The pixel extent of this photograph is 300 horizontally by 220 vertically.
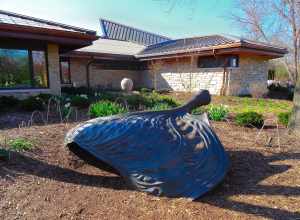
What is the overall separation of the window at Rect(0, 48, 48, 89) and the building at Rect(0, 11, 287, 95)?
0.06 metres

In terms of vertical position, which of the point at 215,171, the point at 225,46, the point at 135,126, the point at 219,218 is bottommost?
the point at 219,218

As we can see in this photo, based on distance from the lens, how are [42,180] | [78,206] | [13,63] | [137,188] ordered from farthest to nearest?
[13,63] < [42,180] < [137,188] < [78,206]

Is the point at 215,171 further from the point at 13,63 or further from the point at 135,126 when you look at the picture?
the point at 13,63

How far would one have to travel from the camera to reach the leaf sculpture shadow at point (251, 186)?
2547mm

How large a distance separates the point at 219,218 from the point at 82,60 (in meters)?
14.9

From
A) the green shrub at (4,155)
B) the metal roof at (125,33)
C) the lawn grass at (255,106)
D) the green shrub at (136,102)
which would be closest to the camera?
the green shrub at (4,155)

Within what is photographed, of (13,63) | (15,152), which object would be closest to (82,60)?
(13,63)

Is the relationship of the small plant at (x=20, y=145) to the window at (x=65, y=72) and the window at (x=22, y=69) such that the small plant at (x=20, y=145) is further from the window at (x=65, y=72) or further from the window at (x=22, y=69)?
the window at (x=65, y=72)

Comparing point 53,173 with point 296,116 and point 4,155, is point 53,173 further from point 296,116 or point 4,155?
point 296,116

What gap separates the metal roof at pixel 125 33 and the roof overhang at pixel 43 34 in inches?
529

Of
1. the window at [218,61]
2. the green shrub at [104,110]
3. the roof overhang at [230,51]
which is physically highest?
the roof overhang at [230,51]

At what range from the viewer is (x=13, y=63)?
9594 millimetres

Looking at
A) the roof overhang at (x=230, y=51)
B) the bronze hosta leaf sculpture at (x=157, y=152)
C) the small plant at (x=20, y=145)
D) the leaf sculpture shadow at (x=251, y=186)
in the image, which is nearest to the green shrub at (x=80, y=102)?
the small plant at (x=20, y=145)

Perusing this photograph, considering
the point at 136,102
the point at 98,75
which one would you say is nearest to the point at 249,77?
the point at 136,102
